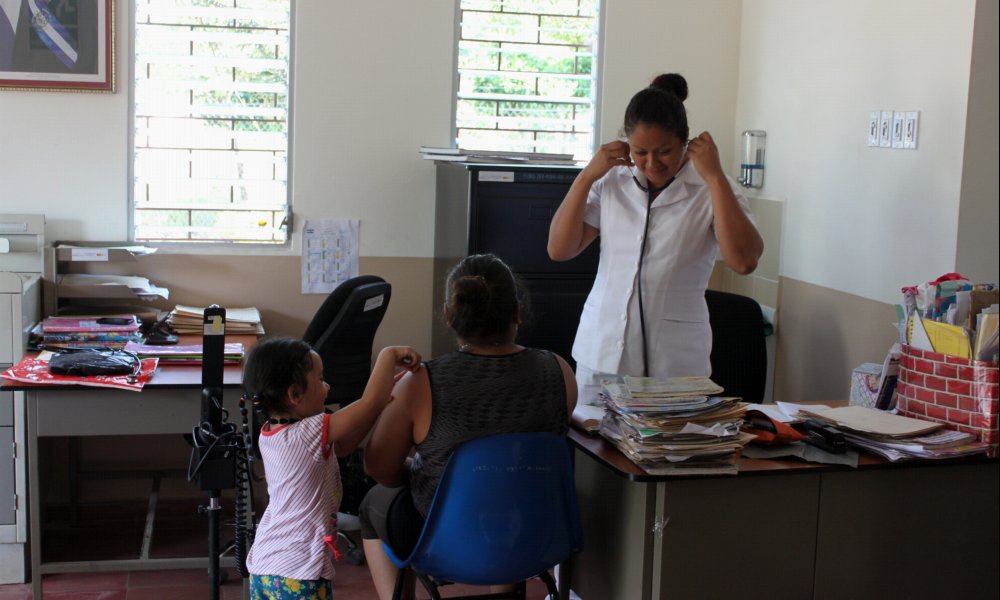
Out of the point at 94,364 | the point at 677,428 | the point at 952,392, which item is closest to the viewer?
the point at 677,428

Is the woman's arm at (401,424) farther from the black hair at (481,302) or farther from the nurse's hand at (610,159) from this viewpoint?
the nurse's hand at (610,159)

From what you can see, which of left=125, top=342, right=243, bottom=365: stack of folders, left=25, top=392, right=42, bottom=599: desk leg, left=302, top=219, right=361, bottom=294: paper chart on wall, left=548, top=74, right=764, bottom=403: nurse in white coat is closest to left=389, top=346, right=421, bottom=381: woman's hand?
left=548, top=74, right=764, bottom=403: nurse in white coat

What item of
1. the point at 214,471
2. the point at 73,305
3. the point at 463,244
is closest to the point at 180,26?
the point at 73,305

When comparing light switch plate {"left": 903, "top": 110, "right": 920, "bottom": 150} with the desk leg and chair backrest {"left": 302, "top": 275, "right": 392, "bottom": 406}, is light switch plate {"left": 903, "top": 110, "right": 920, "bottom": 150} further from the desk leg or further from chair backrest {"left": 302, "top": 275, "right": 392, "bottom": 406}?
the desk leg

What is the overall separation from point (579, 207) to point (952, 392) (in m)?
1.04

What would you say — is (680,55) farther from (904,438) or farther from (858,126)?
(904,438)

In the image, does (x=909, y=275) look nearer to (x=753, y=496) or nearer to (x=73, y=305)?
(x=753, y=496)

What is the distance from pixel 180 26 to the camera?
412cm

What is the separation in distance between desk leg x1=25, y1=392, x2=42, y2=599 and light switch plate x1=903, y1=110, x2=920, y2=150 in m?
2.80

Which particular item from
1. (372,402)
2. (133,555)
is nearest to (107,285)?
(133,555)

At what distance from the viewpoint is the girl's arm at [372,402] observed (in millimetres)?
2286

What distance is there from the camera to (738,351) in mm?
3785

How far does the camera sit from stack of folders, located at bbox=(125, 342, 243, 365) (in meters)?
3.51

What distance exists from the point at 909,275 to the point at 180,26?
2839 millimetres
